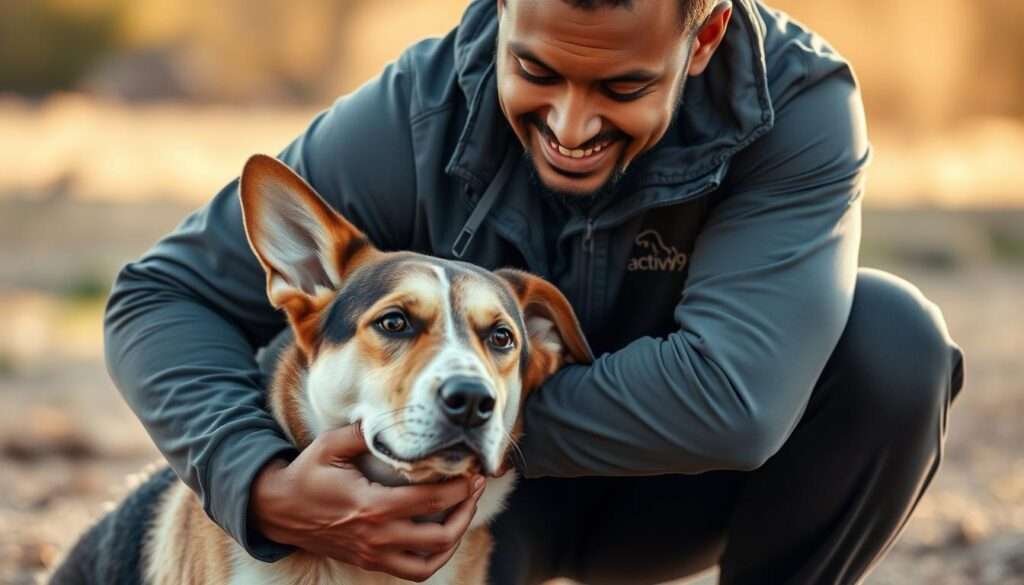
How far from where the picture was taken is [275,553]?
10.7ft

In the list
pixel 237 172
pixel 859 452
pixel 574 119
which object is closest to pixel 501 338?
pixel 574 119

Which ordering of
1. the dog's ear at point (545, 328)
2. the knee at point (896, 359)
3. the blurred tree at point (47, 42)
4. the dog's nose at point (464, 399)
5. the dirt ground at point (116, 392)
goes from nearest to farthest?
the dog's nose at point (464, 399) → the dog's ear at point (545, 328) → the knee at point (896, 359) → the dirt ground at point (116, 392) → the blurred tree at point (47, 42)

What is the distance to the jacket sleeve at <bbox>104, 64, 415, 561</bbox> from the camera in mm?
3207

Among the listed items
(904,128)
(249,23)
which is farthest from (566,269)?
(249,23)

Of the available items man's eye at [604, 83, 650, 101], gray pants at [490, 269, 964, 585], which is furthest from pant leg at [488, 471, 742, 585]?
man's eye at [604, 83, 650, 101]

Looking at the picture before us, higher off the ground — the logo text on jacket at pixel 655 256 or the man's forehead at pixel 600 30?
the man's forehead at pixel 600 30

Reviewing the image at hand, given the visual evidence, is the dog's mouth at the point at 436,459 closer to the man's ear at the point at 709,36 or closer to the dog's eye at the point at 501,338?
the dog's eye at the point at 501,338

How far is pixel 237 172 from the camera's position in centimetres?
1283

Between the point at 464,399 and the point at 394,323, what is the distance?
0.36 m

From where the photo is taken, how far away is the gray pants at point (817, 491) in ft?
11.8

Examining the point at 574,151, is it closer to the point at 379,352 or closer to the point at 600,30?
the point at 600,30

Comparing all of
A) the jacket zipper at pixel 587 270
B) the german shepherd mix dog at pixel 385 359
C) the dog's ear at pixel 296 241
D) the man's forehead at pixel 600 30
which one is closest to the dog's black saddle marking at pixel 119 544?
the german shepherd mix dog at pixel 385 359

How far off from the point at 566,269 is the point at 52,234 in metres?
9.22

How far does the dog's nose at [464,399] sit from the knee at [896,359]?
1018mm
